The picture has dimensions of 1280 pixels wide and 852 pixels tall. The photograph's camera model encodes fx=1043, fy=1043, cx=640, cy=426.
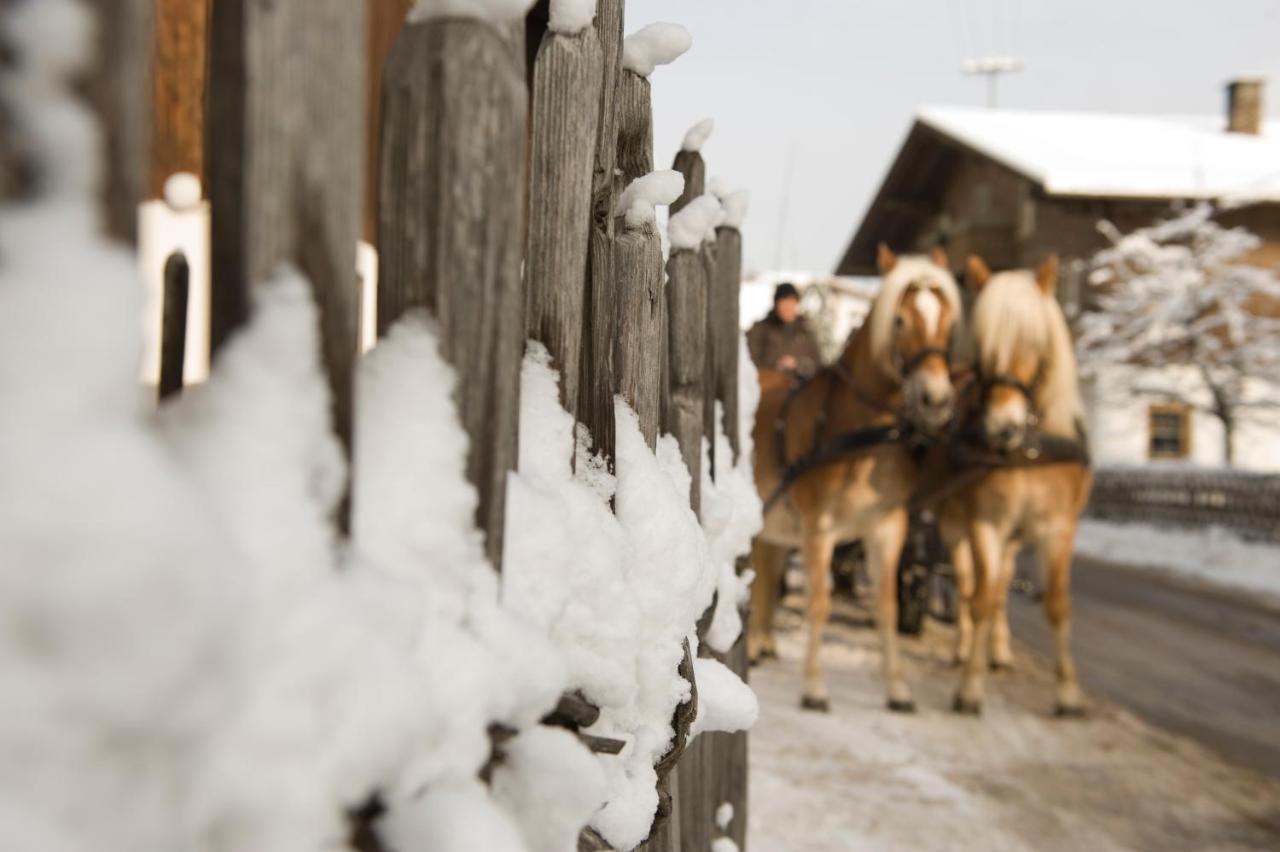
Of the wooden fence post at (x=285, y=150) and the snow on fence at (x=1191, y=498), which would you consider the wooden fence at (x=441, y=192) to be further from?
the snow on fence at (x=1191, y=498)

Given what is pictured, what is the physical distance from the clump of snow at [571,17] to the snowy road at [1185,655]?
4.78 meters

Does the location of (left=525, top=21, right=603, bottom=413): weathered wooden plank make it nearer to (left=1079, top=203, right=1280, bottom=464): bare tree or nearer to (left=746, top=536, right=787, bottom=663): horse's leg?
(left=746, top=536, right=787, bottom=663): horse's leg

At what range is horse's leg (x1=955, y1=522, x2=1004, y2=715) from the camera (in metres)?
5.35

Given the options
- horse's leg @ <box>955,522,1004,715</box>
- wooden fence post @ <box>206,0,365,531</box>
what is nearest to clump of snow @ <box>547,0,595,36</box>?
wooden fence post @ <box>206,0,365,531</box>

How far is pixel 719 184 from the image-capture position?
7.43 ft

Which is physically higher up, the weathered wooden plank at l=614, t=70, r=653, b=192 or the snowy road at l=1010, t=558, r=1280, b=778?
the weathered wooden plank at l=614, t=70, r=653, b=192

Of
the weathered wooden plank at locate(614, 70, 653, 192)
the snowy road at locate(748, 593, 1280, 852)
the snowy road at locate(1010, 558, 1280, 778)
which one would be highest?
the weathered wooden plank at locate(614, 70, 653, 192)

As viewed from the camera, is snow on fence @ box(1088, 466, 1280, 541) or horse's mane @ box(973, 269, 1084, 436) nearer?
horse's mane @ box(973, 269, 1084, 436)

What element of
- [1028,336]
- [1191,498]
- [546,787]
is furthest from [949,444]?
[1191,498]

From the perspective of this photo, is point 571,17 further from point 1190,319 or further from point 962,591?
point 1190,319

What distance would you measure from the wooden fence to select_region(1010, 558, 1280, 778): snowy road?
15.2 ft

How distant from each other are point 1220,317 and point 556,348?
21704 mm

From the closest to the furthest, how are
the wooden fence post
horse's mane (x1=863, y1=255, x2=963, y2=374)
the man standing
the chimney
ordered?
the wooden fence post → horse's mane (x1=863, y1=255, x2=963, y2=374) → the man standing → the chimney

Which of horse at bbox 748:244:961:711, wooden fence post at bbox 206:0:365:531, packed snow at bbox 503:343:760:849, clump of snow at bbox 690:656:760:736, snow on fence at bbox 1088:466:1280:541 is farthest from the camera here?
snow on fence at bbox 1088:466:1280:541
